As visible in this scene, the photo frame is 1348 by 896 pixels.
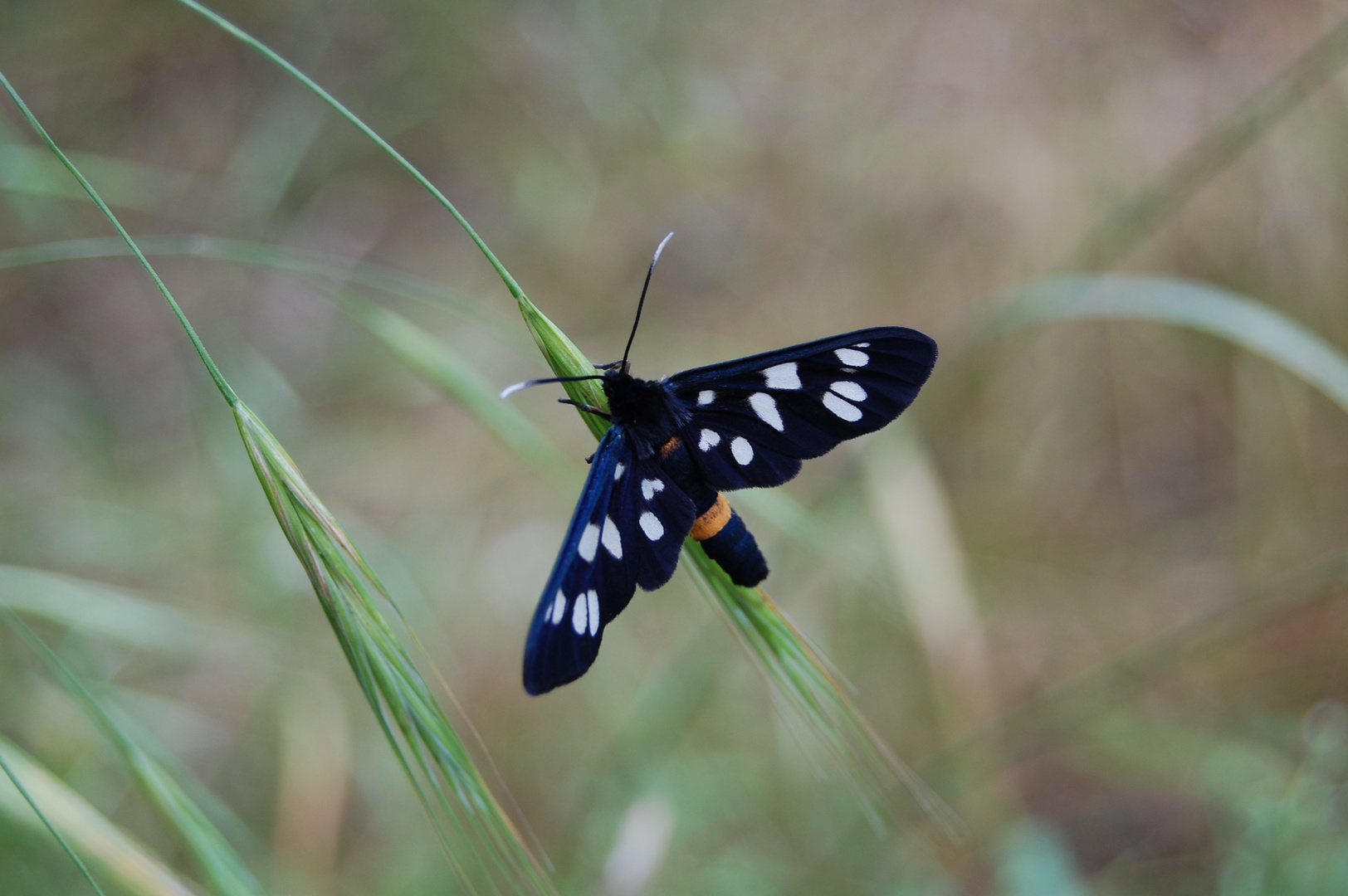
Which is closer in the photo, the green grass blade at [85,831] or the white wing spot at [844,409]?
the green grass blade at [85,831]

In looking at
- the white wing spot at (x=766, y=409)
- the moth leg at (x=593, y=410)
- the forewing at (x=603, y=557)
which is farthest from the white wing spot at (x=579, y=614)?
the white wing spot at (x=766, y=409)

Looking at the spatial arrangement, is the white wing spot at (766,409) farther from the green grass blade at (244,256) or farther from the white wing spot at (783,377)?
the green grass blade at (244,256)

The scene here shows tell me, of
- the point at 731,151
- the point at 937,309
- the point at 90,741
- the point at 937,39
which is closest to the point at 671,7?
the point at 731,151

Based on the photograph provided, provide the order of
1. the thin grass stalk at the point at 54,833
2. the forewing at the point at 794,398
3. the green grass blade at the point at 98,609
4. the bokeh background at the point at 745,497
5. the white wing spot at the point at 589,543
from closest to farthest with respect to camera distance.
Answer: the thin grass stalk at the point at 54,833 → the white wing spot at the point at 589,543 → the forewing at the point at 794,398 → the green grass blade at the point at 98,609 → the bokeh background at the point at 745,497

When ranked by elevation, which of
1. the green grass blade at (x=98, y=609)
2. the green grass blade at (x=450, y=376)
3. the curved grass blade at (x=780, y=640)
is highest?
the green grass blade at (x=98, y=609)

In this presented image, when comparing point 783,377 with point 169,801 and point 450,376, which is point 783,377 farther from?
point 169,801

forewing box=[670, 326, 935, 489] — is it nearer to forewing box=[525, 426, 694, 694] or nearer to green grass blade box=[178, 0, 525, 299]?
forewing box=[525, 426, 694, 694]

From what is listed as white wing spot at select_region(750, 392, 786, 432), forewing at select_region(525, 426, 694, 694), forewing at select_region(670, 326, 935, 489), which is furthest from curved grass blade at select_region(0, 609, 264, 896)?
white wing spot at select_region(750, 392, 786, 432)

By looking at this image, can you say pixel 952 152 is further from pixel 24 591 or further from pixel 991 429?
pixel 24 591
